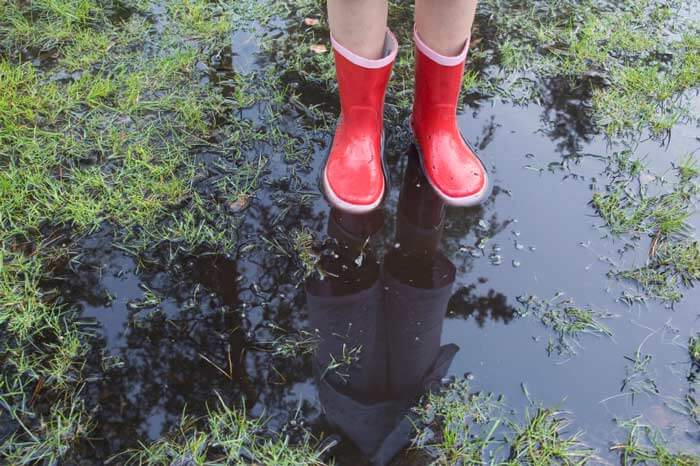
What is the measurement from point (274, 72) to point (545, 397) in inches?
75.7

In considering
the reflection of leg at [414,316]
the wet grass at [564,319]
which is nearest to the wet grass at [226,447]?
the reflection of leg at [414,316]

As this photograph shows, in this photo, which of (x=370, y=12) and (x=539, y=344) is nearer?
(x=539, y=344)

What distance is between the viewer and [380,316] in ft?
5.74

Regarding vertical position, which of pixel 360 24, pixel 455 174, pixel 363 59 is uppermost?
pixel 360 24

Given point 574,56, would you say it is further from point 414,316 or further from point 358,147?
point 414,316

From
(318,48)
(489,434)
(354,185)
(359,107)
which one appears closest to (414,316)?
(489,434)

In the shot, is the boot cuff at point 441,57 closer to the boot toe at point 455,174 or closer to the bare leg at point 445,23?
the bare leg at point 445,23

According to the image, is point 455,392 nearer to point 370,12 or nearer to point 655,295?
point 655,295

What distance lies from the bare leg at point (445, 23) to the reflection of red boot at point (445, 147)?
7 cm

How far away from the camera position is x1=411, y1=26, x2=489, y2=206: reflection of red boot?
2.00 meters

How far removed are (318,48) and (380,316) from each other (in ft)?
5.33

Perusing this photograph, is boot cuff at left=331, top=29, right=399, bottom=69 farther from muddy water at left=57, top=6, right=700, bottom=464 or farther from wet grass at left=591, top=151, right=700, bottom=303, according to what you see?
wet grass at left=591, top=151, right=700, bottom=303

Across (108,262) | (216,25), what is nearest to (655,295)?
(108,262)

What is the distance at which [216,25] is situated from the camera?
9.21 ft
